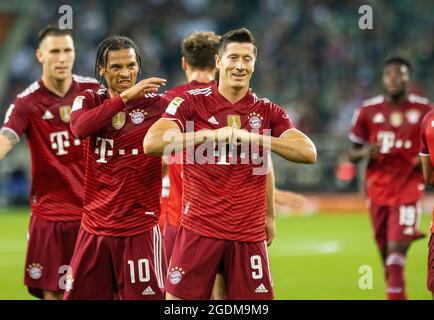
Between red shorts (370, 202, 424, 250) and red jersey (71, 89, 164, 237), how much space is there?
411 centimetres

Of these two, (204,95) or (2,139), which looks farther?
(2,139)

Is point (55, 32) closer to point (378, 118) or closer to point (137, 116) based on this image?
point (137, 116)

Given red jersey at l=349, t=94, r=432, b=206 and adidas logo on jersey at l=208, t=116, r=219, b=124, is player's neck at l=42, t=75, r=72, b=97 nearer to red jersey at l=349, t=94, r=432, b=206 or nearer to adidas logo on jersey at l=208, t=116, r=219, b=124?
adidas logo on jersey at l=208, t=116, r=219, b=124

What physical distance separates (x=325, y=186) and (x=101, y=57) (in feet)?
46.0

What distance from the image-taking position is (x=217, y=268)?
6.22 meters

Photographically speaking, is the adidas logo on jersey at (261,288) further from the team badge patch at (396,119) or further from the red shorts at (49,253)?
the team badge patch at (396,119)

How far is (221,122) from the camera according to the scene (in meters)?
6.27

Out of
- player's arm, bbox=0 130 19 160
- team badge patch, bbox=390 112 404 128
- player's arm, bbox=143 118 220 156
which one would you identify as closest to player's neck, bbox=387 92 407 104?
team badge patch, bbox=390 112 404 128

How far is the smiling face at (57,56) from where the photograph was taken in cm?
805

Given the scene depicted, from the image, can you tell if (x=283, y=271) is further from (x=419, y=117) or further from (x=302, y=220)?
(x=302, y=220)

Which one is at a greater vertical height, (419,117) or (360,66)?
(360,66)

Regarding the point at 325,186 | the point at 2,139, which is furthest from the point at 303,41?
the point at 2,139

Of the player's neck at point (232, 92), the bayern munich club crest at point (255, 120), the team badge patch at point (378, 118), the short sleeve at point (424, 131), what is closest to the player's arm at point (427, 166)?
the short sleeve at point (424, 131)

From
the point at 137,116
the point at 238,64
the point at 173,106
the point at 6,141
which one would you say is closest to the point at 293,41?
the point at 6,141
